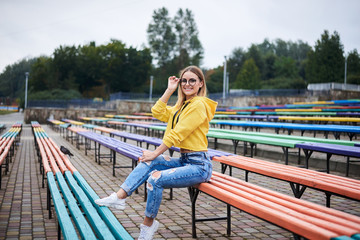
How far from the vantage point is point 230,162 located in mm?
4004

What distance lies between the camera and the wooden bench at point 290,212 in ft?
5.56

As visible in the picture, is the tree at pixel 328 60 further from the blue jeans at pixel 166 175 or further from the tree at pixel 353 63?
the blue jeans at pixel 166 175

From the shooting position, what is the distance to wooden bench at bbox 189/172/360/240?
169 centimetres

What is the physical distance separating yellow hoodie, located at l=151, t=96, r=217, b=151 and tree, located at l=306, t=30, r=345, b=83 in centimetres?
5212

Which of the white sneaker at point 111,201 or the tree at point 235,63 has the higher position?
the tree at point 235,63

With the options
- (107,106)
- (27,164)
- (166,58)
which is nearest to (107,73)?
(166,58)

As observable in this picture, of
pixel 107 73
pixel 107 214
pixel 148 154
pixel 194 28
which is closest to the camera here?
pixel 107 214

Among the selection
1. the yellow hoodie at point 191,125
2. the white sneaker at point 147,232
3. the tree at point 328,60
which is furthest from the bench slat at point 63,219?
the tree at point 328,60

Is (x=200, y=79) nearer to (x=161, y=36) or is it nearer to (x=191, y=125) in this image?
(x=191, y=125)

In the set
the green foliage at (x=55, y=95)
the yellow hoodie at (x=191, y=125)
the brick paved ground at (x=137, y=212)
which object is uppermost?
the green foliage at (x=55, y=95)

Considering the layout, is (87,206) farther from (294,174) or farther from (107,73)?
(107,73)

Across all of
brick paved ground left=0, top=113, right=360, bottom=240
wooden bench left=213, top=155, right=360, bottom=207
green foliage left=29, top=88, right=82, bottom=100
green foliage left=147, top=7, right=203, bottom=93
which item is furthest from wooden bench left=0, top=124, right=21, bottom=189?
green foliage left=147, top=7, right=203, bottom=93

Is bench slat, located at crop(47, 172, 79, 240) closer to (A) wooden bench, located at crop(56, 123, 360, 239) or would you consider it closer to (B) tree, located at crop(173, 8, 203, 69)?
(A) wooden bench, located at crop(56, 123, 360, 239)

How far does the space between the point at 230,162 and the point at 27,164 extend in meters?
5.46
